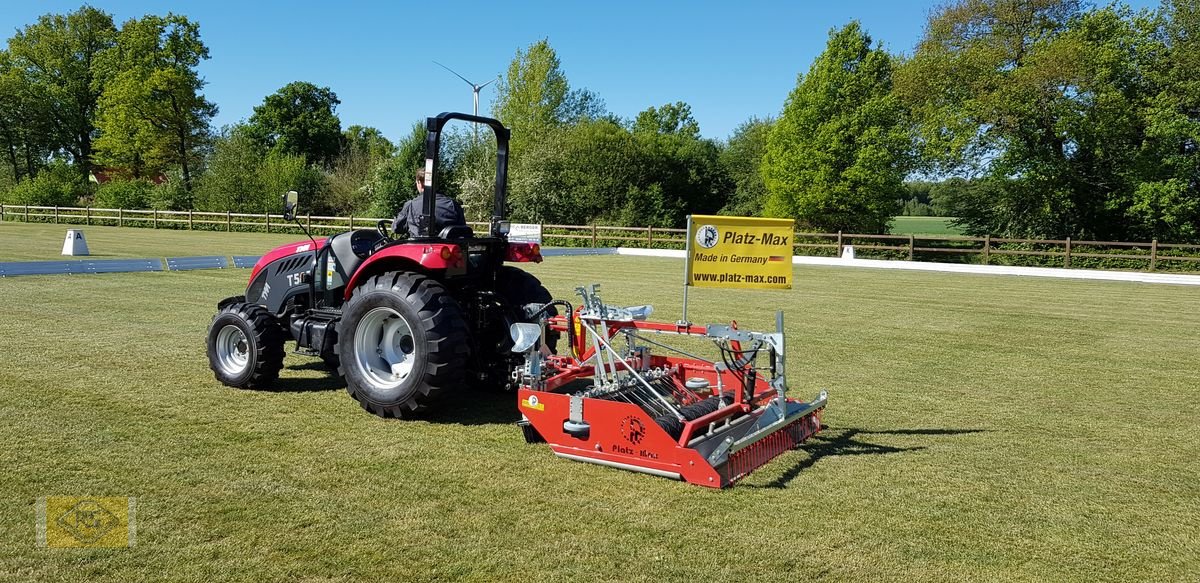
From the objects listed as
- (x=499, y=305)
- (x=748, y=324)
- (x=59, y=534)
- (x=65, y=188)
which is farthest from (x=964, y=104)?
(x=65, y=188)

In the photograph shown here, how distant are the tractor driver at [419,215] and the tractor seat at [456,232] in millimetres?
72

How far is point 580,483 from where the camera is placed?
4.60 m

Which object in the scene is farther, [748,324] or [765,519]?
[748,324]

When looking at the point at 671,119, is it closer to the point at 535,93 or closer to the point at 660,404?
the point at 535,93

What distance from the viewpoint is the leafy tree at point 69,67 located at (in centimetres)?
5809

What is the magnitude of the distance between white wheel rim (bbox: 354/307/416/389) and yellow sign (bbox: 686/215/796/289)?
84.1 inches

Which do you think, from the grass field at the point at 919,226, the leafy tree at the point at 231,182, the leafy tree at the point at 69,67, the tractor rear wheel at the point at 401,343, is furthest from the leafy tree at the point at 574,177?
the tractor rear wheel at the point at 401,343

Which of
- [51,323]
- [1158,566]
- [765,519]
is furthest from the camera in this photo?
[51,323]

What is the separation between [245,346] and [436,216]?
85.8 inches

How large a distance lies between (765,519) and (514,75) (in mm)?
49477

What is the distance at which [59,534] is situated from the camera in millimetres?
3754

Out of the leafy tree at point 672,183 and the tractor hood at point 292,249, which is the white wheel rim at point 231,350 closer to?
the tractor hood at point 292,249

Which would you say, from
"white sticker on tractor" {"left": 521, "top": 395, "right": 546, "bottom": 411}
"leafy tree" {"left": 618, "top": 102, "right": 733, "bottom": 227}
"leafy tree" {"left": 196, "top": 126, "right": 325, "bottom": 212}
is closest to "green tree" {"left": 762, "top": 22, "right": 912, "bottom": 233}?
"leafy tree" {"left": 618, "top": 102, "right": 733, "bottom": 227}

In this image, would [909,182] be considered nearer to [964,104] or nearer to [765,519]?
[964,104]
